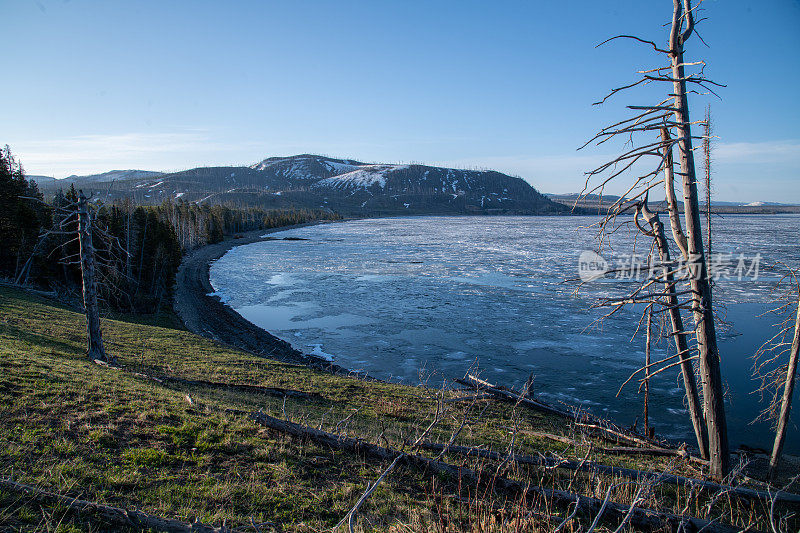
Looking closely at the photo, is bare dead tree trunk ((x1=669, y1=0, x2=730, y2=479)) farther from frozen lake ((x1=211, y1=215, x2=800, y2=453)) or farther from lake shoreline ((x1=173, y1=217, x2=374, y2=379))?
lake shoreline ((x1=173, y1=217, x2=374, y2=379))

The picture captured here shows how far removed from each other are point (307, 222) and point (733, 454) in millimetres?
153791

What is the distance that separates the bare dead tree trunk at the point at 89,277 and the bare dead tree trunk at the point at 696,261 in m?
14.6

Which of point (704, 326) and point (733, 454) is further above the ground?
point (704, 326)

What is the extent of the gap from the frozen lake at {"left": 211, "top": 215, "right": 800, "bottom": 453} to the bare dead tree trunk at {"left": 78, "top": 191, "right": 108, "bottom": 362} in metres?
9.72

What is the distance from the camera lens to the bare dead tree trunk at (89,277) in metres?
12.4

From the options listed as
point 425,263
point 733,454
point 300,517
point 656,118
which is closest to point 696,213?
point 656,118

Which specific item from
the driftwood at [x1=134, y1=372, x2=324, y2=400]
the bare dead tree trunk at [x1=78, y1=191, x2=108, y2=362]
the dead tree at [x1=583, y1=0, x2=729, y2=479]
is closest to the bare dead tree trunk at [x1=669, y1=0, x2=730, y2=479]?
the dead tree at [x1=583, y1=0, x2=729, y2=479]

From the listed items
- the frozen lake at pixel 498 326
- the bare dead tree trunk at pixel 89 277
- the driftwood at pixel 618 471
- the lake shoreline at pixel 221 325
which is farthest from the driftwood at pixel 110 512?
A: the lake shoreline at pixel 221 325

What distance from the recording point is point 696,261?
696cm

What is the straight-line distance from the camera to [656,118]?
660cm

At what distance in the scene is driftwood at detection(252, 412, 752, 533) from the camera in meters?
5.09

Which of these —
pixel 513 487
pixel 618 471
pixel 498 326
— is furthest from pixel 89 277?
pixel 498 326

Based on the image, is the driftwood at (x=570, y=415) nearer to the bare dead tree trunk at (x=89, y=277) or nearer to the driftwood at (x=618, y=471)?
the driftwood at (x=618, y=471)

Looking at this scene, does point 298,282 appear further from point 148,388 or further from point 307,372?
point 148,388
